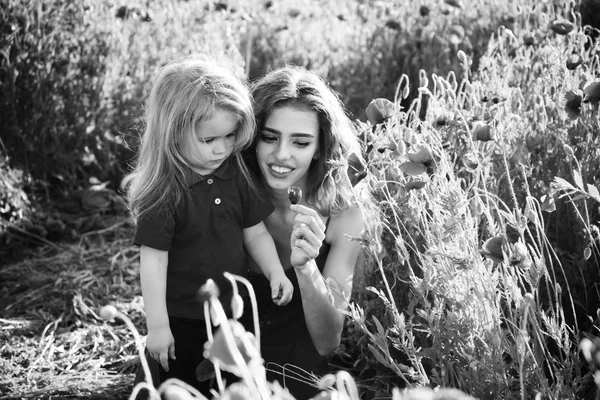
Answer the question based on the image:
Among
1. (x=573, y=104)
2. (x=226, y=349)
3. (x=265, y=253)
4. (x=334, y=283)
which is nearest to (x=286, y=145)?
(x=265, y=253)

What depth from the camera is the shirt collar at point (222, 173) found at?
2.24 meters

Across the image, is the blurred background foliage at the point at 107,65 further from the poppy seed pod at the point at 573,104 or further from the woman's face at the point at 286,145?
the poppy seed pod at the point at 573,104

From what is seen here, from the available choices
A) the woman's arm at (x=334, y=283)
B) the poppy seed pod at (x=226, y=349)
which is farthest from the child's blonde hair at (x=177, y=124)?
the poppy seed pod at (x=226, y=349)

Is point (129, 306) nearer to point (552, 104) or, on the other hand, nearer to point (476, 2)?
point (552, 104)

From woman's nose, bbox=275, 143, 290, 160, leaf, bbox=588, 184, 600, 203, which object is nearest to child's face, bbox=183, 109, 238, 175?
woman's nose, bbox=275, 143, 290, 160

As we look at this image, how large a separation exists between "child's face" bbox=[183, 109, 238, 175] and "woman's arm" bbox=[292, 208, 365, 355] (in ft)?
1.30

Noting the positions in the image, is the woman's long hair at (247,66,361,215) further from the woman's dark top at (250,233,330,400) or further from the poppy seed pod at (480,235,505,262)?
the poppy seed pod at (480,235,505,262)

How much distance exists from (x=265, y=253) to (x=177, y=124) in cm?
43

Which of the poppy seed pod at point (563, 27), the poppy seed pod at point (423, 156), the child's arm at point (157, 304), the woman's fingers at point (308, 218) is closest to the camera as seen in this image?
the poppy seed pod at point (423, 156)

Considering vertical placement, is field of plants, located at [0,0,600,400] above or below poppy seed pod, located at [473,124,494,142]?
below

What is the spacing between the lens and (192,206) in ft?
7.27

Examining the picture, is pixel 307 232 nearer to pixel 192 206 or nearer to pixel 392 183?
pixel 192 206

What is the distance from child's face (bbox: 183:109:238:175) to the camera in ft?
7.20

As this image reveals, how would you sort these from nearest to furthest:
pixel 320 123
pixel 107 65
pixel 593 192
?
pixel 593 192 < pixel 320 123 < pixel 107 65
